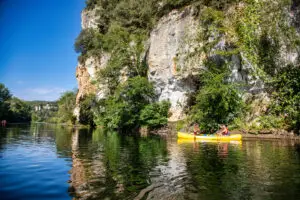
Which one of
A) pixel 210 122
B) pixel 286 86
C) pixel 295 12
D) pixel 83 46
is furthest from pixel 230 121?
pixel 83 46

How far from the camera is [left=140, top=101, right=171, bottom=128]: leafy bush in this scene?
30.0 metres

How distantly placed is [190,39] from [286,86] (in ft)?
38.1

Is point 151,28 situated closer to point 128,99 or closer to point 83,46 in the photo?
point 128,99

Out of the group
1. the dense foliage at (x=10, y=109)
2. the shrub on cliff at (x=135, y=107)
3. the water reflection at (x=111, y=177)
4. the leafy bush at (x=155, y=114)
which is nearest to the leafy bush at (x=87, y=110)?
the shrub on cliff at (x=135, y=107)

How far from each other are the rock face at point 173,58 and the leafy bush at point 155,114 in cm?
87

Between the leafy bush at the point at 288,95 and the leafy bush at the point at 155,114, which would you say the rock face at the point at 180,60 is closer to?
the leafy bush at the point at 155,114

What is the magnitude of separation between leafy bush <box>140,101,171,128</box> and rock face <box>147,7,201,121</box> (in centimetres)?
87

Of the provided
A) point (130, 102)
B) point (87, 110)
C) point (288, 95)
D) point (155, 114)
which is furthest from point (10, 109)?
point (288, 95)

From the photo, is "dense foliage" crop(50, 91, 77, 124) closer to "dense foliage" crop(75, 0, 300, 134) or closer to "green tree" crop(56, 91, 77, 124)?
"green tree" crop(56, 91, 77, 124)

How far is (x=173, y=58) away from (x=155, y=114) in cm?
729

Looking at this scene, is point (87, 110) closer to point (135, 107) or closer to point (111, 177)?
point (135, 107)

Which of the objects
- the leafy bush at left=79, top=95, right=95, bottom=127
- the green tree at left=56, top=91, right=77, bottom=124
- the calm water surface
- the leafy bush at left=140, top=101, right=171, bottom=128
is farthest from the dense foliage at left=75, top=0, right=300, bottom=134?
the green tree at left=56, top=91, right=77, bottom=124

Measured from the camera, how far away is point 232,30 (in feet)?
81.0

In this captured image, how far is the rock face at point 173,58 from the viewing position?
29.3 m
